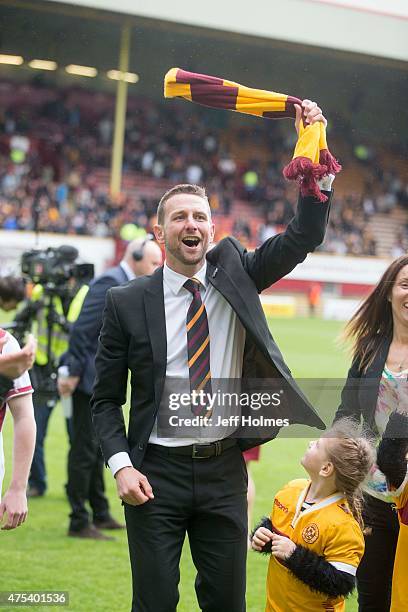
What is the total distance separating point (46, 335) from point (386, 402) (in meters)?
3.69

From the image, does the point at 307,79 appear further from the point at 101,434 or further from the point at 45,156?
the point at 45,156

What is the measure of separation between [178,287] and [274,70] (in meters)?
1.61

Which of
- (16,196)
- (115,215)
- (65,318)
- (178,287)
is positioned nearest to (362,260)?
(115,215)

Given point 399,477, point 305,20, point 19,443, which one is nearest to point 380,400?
point 399,477

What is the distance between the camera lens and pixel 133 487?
3008mm

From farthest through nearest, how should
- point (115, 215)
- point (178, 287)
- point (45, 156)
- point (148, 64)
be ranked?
point (45, 156) < point (115, 215) < point (148, 64) < point (178, 287)

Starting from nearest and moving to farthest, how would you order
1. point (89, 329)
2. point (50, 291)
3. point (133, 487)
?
point (133, 487)
point (89, 329)
point (50, 291)

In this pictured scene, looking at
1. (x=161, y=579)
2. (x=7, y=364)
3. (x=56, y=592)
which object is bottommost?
(x=56, y=592)

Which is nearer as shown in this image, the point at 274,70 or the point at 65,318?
the point at 274,70

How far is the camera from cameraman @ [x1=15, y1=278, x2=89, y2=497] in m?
6.46

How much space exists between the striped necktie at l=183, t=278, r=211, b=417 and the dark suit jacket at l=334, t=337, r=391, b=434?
67 cm

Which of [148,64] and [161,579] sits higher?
[148,64]

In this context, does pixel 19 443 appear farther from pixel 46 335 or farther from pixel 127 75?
pixel 46 335

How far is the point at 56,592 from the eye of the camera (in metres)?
4.61
